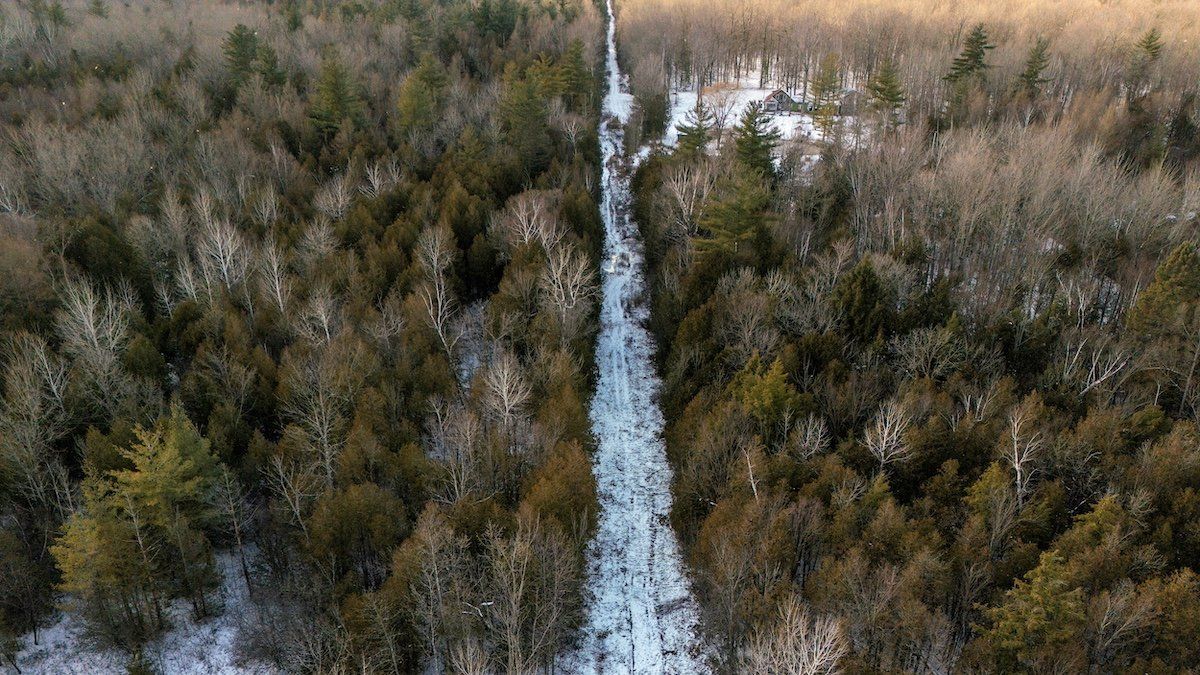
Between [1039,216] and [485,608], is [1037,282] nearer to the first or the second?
[1039,216]

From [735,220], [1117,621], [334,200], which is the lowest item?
[1117,621]

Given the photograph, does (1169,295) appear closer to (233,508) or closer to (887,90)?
(887,90)

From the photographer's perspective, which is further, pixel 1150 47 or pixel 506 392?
pixel 1150 47

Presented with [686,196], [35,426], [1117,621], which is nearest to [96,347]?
[35,426]

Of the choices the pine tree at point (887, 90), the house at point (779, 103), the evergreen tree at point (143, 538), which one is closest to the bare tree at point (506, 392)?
the evergreen tree at point (143, 538)

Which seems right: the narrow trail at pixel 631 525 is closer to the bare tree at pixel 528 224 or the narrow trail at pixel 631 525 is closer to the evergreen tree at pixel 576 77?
the bare tree at pixel 528 224

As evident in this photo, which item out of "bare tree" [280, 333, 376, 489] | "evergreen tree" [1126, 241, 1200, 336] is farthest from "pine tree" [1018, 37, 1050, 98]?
"bare tree" [280, 333, 376, 489]
